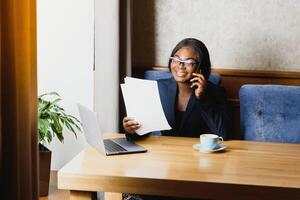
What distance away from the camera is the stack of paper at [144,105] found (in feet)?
6.17

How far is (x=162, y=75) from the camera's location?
2.68 metres

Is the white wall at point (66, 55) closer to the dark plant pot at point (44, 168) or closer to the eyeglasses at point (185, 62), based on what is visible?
the dark plant pot at point (44, 168)

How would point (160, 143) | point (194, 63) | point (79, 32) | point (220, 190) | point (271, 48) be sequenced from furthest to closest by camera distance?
point (79, 32) → point (271, 48) → point (194, 63) → point (160, 143) → point (220, 190)

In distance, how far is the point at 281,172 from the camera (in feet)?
5.02

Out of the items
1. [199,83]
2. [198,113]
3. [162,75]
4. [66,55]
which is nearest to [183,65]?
[199,83]

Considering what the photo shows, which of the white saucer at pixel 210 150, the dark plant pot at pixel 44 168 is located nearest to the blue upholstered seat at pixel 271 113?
the white saucer at pixel 210 150

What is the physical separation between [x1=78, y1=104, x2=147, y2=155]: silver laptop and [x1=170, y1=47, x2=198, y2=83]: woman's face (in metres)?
0.49

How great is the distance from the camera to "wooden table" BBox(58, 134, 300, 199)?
140cm

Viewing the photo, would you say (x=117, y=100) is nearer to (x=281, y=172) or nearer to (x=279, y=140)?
(x=279, y=140)

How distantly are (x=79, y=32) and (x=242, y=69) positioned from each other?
3.79 ft

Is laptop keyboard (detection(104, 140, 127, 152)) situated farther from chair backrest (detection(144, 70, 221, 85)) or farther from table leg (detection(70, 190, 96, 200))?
chair backrest (detection(144, 70, 221, 85))

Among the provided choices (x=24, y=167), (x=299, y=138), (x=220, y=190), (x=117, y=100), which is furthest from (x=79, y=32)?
(x=220, y=190)

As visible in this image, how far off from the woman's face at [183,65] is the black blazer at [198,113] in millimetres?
86

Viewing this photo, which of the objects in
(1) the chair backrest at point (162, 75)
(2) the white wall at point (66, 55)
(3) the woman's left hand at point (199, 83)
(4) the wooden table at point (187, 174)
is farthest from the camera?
(2) the white wall at point (66, 55)
